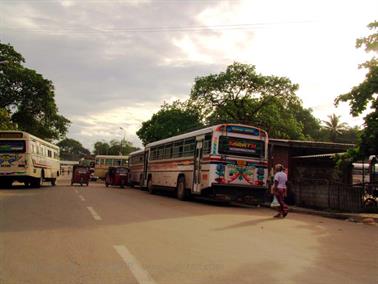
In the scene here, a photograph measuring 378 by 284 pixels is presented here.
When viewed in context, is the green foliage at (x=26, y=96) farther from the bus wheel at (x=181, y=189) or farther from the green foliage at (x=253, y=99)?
the bus wheel at (x=181, y=189)

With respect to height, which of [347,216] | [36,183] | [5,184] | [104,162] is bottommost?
[347,216]

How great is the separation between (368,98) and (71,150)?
516 ft

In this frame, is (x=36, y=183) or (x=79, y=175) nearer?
(x=36, y=183)

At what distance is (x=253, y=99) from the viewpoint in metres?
46.8

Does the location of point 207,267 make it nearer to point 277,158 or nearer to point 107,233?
point 107,233

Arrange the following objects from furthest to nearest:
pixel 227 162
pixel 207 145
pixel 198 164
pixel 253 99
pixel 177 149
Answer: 1. pixel 253 99
2. pixel 177 149
3. pixel 198 164
4. pixel 207 145
5. pixel 227 162

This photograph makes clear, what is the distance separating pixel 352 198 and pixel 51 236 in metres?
13.0

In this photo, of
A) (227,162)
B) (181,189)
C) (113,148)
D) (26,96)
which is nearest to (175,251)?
(227,162)

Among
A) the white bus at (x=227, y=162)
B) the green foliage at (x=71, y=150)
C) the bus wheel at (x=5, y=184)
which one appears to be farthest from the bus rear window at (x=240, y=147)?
the green foliage at (x=71, y=150)

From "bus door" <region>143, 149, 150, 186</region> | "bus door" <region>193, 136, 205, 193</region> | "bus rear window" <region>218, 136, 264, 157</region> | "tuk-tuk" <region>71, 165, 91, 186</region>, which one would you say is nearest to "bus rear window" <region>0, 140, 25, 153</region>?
"bus door" <region>143, 149, 150, 186</region>

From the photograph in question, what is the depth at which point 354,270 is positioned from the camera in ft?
23.0

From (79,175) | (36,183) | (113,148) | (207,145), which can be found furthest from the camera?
(113,148)

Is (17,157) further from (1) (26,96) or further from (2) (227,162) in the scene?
(1) (26,96)

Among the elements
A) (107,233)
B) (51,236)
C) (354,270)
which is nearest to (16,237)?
(51,236)
